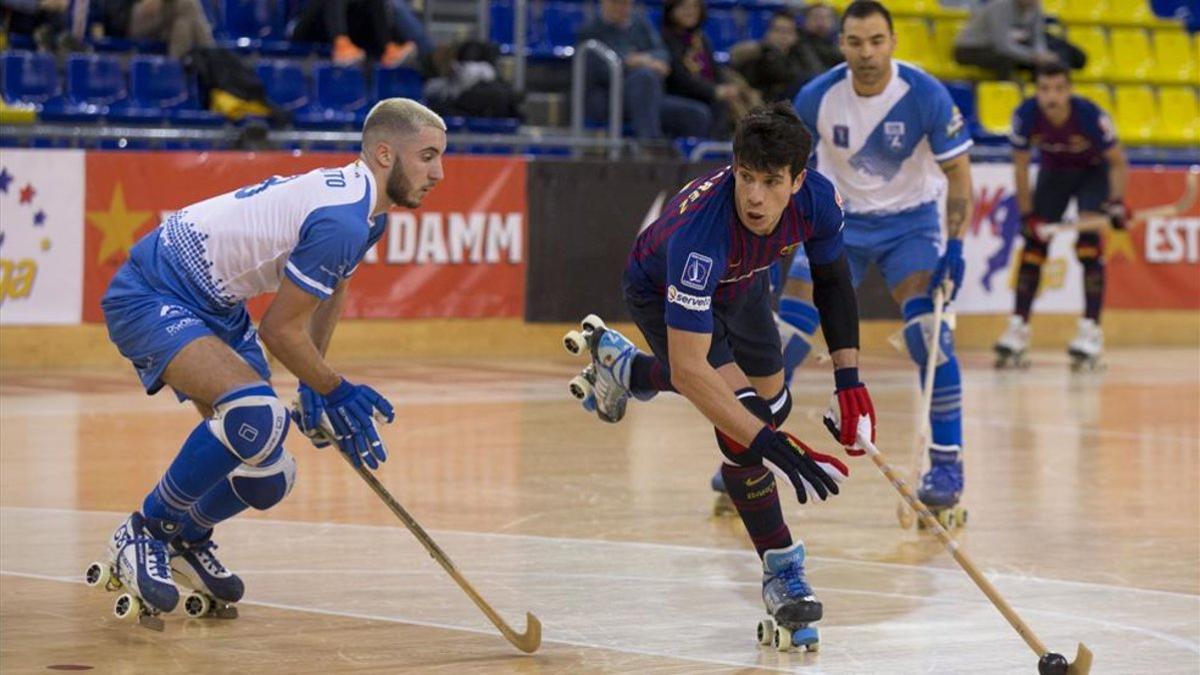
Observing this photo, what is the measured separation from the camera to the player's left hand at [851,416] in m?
6.68

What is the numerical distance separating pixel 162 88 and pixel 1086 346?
276 inches

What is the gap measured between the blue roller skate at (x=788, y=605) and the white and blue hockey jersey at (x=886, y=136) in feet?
9.30

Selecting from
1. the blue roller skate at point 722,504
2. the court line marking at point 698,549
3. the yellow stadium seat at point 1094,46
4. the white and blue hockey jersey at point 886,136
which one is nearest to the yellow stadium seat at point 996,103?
the yellow stadium seat at point 1094,46

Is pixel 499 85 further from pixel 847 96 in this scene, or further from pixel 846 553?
pixel 846 553

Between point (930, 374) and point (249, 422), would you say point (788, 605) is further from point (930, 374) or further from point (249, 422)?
point (930, 374)

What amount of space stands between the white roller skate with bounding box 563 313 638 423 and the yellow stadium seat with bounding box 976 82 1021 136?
13127 mm

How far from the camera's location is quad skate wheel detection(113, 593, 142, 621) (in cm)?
674

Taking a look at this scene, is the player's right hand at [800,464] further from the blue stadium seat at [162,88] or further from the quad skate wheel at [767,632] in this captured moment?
the blue stadium seat at [162,88]

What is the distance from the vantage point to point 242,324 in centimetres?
706

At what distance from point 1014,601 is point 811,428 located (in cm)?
483

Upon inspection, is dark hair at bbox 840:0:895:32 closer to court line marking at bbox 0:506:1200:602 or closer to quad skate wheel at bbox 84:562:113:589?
court line marking at bbox 0:506:1200:602

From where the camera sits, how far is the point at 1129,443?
→ 12.0 metres

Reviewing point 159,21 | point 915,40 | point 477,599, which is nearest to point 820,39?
point 915,40

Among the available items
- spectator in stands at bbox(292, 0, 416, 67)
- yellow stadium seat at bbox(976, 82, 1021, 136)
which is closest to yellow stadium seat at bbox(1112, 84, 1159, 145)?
yellow stadium seat at bbox(976, 82, 1021, 136)
